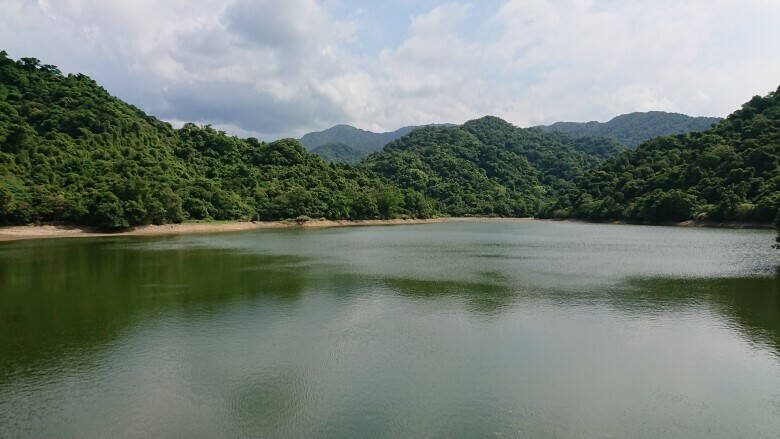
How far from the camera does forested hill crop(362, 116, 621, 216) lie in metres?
135

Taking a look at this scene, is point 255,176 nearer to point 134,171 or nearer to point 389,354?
point 134,171

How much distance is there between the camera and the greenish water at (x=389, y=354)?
9.13m

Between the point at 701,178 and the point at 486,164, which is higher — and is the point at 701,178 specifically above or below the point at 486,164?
below

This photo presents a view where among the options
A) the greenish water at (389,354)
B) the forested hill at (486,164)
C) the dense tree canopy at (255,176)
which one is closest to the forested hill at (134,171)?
the dense tree canopy at (255,176)

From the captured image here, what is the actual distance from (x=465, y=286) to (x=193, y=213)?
5908 cm

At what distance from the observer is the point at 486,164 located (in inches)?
6289

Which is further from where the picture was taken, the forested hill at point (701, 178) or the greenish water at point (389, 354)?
the forested hill at point (701, 178)

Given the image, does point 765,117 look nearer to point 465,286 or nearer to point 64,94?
point 465,286

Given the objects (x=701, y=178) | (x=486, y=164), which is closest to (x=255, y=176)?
(x=701, y=178)

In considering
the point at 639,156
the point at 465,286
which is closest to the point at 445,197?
the point at 639,156

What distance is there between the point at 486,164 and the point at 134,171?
11397 centimetres

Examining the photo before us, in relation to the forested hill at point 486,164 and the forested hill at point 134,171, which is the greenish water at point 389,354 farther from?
Answer: the forested hill at point 486,164

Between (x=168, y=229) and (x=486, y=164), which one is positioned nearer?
(x=168, y=229)

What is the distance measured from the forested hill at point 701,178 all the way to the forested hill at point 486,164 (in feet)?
87.8
